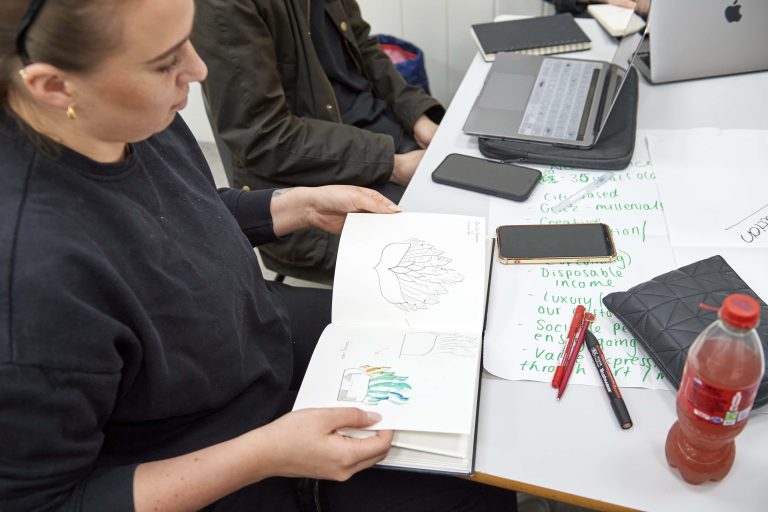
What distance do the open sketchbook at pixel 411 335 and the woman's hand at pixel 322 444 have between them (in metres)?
0.02

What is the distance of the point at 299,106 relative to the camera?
1444 millimetres

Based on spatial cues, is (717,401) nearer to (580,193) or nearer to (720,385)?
(720,385)

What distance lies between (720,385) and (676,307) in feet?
0.68

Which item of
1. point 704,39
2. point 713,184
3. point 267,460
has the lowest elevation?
point 267,460

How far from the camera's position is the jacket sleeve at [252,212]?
1.10 m

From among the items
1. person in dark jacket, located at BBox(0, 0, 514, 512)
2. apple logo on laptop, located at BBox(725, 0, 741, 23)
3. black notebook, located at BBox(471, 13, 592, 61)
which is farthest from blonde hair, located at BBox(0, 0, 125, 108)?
apple logo on laptop, located at BBox(725, 0, 741, 23)

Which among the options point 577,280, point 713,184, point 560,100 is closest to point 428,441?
point 577,280

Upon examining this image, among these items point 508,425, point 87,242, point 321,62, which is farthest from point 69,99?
→ point 321,62

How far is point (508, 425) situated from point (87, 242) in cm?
49

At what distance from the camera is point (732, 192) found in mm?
1003

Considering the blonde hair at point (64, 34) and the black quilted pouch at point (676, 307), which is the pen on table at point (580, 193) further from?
the blonde hair at point (64, 34)

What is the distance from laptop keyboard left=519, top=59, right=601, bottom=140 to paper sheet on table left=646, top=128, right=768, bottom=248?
0.45 ft

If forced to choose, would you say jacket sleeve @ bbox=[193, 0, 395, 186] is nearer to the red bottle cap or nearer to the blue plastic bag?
the blue plastic bag

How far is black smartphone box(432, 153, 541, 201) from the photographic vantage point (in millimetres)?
1051
